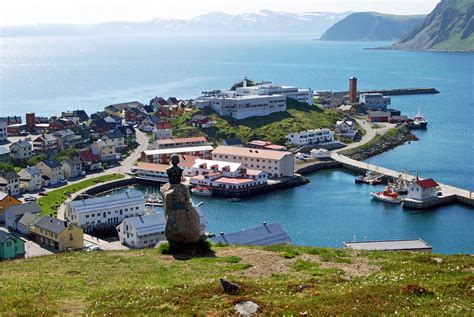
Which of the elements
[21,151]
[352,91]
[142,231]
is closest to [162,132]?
[21,151]

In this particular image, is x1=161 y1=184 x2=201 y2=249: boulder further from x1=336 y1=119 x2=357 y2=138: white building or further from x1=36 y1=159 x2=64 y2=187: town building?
x1=336 y1=119 x2=357 y2=138: white building

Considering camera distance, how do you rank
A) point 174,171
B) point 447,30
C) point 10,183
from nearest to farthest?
1. point 174,171
2. point 10,183
3. point 447,30

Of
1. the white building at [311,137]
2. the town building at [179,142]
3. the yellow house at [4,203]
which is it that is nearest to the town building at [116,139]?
the town building at [179,142]

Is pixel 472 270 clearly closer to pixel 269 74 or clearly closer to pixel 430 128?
pixel 430 128

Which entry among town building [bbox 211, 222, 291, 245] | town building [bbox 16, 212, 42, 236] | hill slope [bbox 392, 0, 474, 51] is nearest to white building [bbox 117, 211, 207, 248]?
town building [bbox 211, 222, 291, 245]

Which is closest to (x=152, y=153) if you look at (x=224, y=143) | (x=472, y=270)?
(x=224, y=143)

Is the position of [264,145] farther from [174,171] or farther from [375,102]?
[174,171]

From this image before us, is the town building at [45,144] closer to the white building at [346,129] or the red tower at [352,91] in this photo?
the white building at [346,129]
